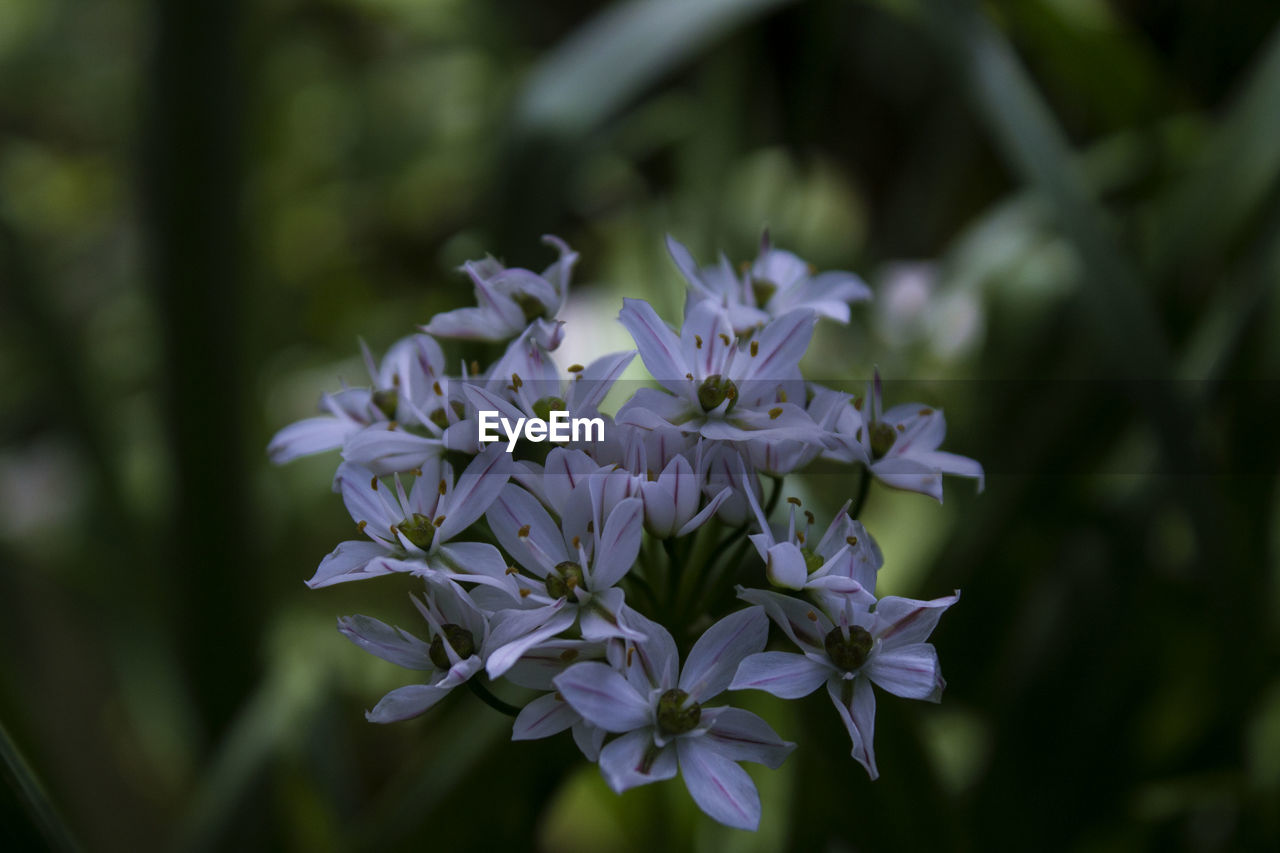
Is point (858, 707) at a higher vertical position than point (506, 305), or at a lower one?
lower

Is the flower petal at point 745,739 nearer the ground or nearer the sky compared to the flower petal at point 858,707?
nearer the sky

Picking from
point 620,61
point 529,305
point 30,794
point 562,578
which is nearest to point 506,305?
point 529,305

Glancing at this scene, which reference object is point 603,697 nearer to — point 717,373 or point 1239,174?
point 717,373

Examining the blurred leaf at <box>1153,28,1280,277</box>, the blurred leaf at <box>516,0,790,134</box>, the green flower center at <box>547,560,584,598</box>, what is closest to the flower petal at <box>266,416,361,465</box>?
the green flower center at <box>547,560,584,598</box>

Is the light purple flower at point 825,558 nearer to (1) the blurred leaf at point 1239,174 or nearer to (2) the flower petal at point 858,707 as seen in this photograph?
(2) the flower petal at point 858,707

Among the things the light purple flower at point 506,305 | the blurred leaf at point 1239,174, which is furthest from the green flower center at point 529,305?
the blurred leaf at point 1239,174

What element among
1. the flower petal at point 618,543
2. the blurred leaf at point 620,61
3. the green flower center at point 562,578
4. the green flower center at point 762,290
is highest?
the blurred leaf at point 620,61
